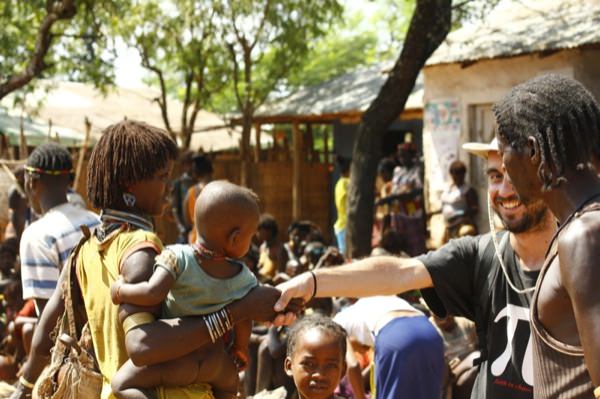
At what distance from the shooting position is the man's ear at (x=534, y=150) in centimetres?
251

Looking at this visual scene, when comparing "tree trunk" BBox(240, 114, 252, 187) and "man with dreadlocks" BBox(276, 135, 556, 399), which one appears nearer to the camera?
"man with dreadlocks" BBox(276, 135, 556, 399)

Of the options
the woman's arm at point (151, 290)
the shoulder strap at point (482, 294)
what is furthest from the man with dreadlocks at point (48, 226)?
the shoulder strap at point (482, 294)

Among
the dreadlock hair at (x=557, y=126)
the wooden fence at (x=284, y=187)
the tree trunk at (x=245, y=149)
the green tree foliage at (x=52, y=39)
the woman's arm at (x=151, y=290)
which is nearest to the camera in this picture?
the dreadlock hair at (x=557, y=126)

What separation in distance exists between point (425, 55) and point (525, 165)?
8.76 meters

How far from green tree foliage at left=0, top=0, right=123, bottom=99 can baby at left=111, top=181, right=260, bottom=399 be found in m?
9.60

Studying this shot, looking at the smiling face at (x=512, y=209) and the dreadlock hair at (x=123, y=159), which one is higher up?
the dreadlock hair at (x=123, y=159)

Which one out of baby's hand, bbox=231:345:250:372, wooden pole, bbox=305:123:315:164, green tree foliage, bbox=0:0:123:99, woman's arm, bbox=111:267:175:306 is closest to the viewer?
woman's arm, bbox=111:267:175:306

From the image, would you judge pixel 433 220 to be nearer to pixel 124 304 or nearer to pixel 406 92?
pixel 406 92

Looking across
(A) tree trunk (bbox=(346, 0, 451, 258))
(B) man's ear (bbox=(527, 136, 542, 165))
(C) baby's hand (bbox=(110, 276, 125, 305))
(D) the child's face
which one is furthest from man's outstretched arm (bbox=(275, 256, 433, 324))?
(A) tree trunk (bbox=(346, 0, 451, 258))

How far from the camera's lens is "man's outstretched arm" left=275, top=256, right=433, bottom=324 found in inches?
142

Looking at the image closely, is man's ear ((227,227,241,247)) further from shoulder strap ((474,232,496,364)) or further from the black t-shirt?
shoulder strap ((474,232,496,364))

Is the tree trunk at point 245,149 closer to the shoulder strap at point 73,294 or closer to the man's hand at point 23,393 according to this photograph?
the man's hand at point 23,393

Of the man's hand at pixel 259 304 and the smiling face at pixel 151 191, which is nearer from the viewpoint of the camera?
the man's hand at pixel 259 304

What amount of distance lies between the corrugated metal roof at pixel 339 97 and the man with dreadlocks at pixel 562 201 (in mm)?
11904
